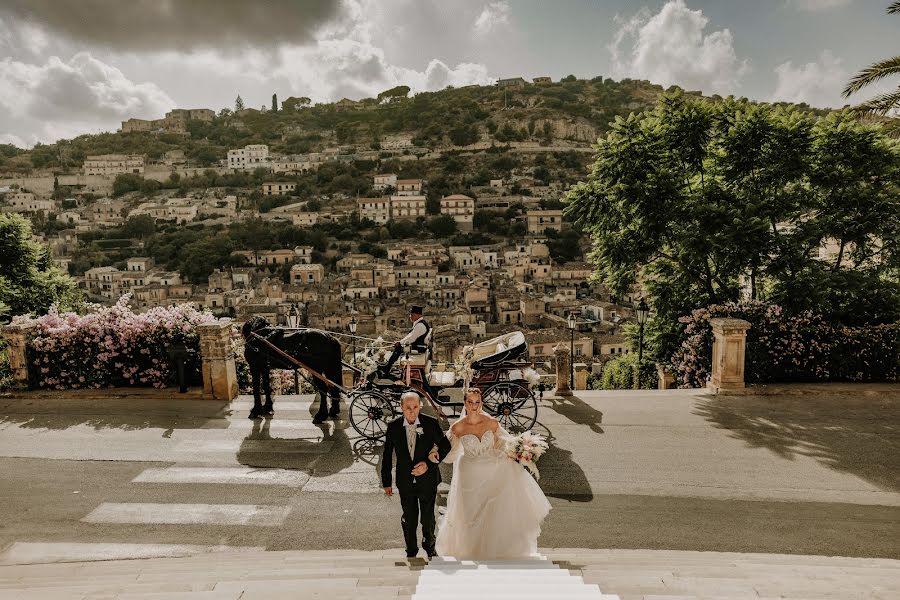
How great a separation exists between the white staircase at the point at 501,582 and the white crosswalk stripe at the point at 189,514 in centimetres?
221

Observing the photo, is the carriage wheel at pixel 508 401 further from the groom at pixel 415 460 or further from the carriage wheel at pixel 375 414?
the groom at pixel 415 460

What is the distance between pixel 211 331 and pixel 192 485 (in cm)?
323

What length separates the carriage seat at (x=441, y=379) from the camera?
24.9ft

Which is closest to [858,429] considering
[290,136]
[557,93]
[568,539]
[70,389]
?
[568,539]

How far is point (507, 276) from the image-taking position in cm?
7088

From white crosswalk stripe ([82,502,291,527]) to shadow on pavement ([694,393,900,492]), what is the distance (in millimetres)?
5778

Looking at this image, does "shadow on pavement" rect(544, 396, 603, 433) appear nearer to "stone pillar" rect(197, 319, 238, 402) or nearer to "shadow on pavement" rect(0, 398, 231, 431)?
"shadow on pavement" rect(0, 398, 231, 431)

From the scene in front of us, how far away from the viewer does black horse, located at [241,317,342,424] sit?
8.16m

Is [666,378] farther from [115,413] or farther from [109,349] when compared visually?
[109,349]

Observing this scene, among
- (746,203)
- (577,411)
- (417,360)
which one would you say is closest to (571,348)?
(577,411)

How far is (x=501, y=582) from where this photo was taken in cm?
350

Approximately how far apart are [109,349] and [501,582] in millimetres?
8247

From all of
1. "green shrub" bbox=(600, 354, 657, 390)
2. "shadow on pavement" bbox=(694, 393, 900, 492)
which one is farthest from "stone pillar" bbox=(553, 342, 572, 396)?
"green shrub" bbox=(600, 354, 657, 390)

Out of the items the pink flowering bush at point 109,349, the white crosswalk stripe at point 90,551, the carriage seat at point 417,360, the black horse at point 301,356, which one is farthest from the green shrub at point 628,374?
the white crosswalk stripe at point 90,551
